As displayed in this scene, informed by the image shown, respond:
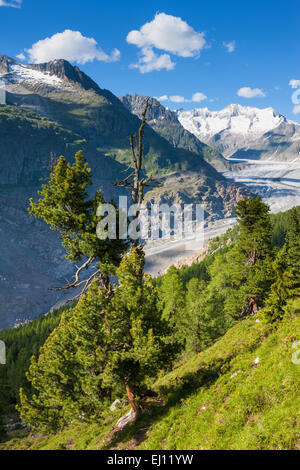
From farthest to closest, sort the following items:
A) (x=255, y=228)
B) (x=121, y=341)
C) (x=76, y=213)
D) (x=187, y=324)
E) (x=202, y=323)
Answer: (x=187, y=324)
(x=202, y=323)
(x=255, y=228)
(x=76, y=213)
(x=121, y=341)

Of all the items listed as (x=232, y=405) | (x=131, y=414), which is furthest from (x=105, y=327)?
(x=232, y=405)

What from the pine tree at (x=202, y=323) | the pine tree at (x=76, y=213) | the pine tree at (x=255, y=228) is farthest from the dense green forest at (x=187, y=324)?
the pine tree at (x=76, y=213)

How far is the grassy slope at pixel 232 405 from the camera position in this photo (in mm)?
9164

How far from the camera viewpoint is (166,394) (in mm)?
16531

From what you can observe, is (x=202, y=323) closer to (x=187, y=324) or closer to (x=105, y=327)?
(x=187, y=324)

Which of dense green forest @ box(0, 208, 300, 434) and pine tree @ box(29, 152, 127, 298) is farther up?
pine tree @ box(29, 152, 127, 298)

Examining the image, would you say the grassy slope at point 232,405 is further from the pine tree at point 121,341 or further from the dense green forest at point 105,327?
the pine tree at point 121,341

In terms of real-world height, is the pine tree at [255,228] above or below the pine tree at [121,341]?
above

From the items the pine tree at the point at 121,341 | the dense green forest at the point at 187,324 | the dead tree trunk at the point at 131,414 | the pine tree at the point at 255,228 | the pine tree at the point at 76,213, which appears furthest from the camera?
the dense green forest at the point at 187,324

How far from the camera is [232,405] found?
11.4 metres

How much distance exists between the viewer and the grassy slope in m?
9.16

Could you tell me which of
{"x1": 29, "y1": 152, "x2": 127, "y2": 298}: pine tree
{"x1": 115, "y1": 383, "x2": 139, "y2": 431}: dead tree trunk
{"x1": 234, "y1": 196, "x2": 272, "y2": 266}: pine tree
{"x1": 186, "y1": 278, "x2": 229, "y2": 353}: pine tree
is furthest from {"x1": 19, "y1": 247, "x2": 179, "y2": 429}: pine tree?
{"x1": 186, "y1": 278, "x2": 229, "y2": 353}: pine tree

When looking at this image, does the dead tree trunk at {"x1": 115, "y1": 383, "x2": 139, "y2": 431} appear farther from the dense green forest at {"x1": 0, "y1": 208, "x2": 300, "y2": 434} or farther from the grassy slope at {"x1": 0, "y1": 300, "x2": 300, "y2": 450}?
the dense green forest at {"x1": 0, "y1": 208, "x2": 300, "y2": 434}

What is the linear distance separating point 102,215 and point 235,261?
2263 cm
